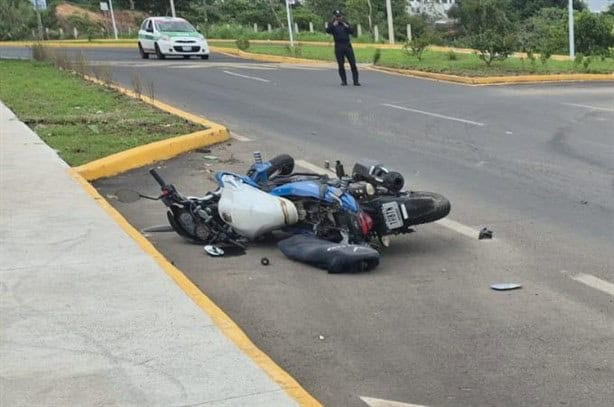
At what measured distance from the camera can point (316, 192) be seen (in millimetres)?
6805

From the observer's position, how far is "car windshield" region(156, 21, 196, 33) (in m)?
33.2

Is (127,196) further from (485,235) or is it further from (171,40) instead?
(171,40)

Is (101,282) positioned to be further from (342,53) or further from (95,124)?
(342,53)

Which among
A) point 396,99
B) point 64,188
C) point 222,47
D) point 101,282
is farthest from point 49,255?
point 222,47

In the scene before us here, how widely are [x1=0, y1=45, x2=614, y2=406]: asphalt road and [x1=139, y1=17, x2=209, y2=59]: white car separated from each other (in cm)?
1967

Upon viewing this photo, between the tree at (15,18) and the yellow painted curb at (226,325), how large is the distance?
3592 centimetres

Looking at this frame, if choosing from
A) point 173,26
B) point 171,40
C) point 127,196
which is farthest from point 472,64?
point 127,196

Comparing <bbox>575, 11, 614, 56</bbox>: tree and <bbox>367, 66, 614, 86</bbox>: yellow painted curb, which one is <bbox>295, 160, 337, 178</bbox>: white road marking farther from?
<bbox>575, 11, 614, 56</bbox>: tree

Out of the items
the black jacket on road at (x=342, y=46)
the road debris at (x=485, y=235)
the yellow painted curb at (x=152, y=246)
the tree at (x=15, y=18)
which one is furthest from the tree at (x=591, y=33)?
the road debris at (x=485, y=235)

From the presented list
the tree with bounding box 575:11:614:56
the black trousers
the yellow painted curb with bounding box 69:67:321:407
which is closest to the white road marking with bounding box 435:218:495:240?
the yellow painted curb with bounding box 69:67:321:407

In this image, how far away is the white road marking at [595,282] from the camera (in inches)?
230

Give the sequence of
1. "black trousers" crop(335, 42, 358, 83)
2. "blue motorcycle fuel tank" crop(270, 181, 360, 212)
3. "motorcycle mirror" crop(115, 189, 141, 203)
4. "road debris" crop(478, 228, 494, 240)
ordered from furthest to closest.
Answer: "black trousers" crop(335, 42, 358, 83) < "motorcycle mirror" crop(115, 189, 141, 203) < "road debris" crop(478, 228, 494, 240) < "blue motorcycle fuel tank" crop(270, 181, 360, 212)

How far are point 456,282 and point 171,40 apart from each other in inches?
1094

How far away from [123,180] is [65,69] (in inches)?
562
